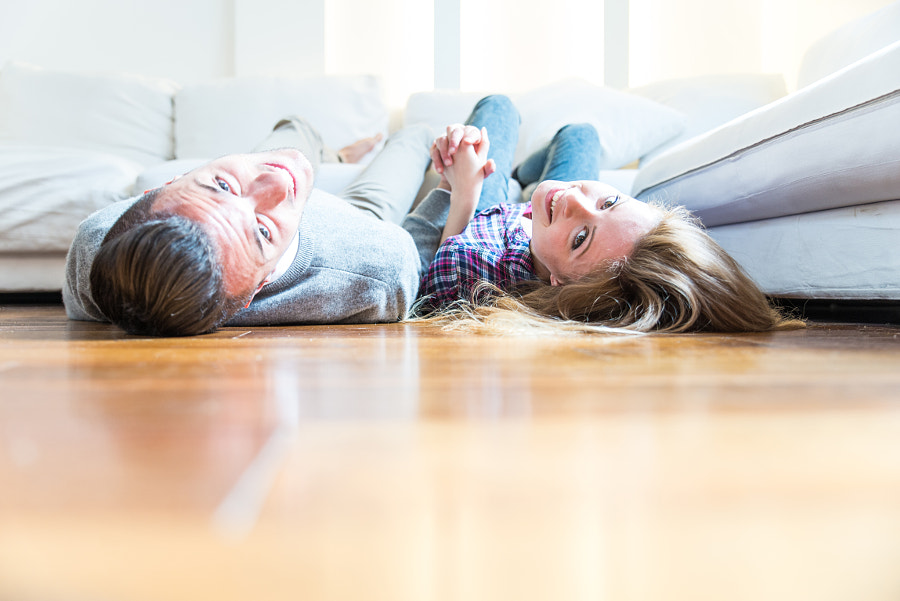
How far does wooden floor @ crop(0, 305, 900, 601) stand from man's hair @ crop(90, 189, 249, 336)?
253 mm

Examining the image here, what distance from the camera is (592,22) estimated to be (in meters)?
3.17

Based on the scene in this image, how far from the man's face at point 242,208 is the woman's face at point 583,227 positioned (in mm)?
454

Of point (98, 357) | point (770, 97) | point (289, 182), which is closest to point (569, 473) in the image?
point (98, 357)

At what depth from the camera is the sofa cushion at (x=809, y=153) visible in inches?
33.4

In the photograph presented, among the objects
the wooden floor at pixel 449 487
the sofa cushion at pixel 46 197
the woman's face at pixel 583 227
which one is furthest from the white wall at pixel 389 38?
the wooden floor at pixel 449 487

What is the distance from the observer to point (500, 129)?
1880 millimetres

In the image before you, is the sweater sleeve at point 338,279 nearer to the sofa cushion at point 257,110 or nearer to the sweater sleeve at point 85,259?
the sweater sleeve at point 85,259

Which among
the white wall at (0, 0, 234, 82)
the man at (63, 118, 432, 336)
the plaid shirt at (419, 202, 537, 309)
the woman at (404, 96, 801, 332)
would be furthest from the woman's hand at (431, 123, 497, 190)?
the white wall at (0, 0, 234, 82)

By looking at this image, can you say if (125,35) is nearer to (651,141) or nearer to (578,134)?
(578,134)

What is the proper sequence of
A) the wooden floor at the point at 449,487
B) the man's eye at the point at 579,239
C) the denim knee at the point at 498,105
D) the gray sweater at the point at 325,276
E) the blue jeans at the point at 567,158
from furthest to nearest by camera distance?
the denim knee at the point at 498,105 < the blue jeans at the point at 567,158 < the man's eye at the point at 579,239 < the gray sweater at the point at 325,276 < the wooden floor at the point at 449,487

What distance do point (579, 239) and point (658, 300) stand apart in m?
0.20

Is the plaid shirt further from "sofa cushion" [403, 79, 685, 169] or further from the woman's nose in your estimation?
"sofa cushion" [403, 79, 685, 169]

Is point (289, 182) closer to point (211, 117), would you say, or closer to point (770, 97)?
point (211, 117)

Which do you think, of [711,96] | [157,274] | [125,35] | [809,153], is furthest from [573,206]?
[125,35]
